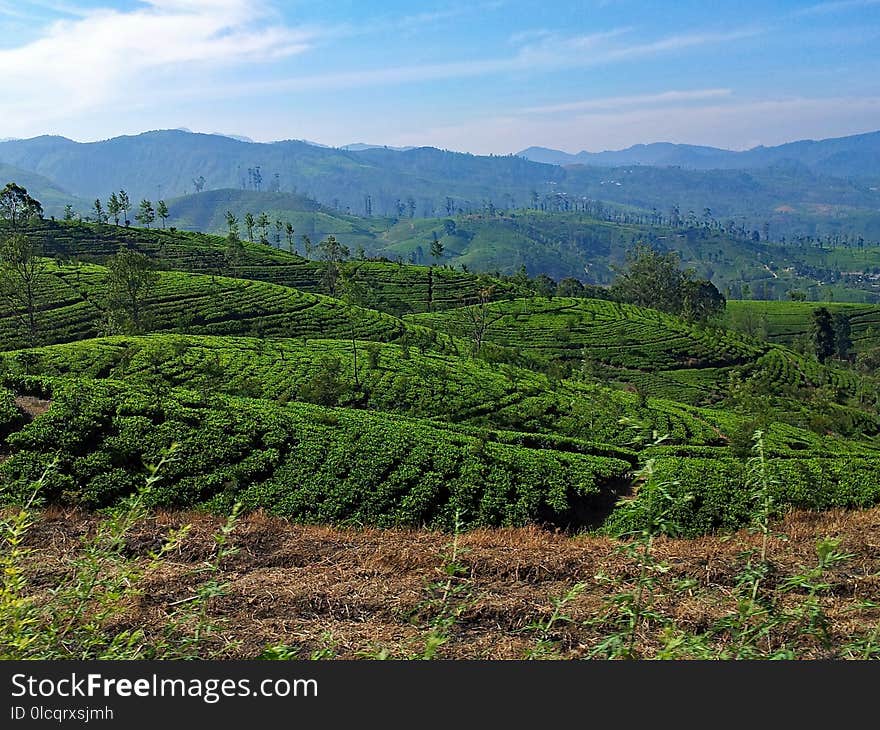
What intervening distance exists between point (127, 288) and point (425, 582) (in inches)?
2113

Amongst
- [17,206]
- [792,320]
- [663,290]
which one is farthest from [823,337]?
[17,206]

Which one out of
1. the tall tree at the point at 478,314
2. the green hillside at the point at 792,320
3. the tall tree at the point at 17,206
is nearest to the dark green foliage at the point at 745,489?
Result: the tall tree at the point at 478,314

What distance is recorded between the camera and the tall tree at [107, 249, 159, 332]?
5169 cm

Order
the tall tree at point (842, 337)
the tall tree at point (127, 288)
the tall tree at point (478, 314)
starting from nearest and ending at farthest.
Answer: the tall tree at point (127, 288)
the tall tree at point (478, 314)
the tall tree at point (842, 337)

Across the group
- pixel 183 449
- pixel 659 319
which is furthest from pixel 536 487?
pixel 659 319

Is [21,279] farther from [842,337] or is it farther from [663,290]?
[842,337]

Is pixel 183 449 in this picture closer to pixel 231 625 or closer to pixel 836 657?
pixel 231 625

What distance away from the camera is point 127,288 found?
52.7m

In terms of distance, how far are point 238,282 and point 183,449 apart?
5802 cm

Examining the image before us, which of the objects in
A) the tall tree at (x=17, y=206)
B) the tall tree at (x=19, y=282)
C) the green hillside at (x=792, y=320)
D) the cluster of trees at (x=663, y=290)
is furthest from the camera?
the green hillside at (x=792, y=320)

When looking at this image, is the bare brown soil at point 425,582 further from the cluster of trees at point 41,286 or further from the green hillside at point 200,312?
the green hillside at point 200,312

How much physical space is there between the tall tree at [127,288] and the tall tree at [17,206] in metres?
46.9

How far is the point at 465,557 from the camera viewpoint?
899 cm

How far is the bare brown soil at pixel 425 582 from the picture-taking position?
22.0 feet
